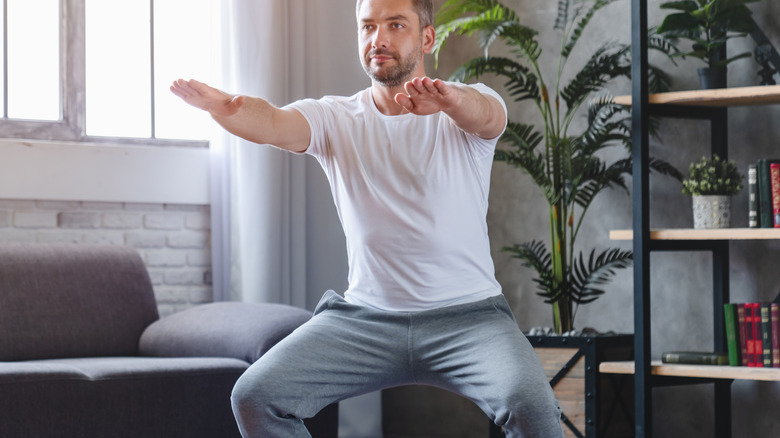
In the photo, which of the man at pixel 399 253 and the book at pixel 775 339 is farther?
the book at pixel 775 339

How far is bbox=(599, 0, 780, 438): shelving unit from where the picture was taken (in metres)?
2.93

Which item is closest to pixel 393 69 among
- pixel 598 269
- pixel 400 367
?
pixel 400 367

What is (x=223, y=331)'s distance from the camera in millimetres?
3074

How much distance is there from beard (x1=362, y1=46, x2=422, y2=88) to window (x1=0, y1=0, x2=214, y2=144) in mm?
1747

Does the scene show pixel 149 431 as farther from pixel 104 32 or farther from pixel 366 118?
pixel 104 32

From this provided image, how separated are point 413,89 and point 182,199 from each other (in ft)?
7.03

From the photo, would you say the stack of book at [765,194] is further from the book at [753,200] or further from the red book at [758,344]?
the red book at [758,344]

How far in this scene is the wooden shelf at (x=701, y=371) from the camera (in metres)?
2.77

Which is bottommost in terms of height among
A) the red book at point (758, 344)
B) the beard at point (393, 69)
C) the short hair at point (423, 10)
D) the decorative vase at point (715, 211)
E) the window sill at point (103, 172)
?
the red book at point (758, 344)

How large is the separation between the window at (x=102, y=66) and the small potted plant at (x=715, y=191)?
1953mm

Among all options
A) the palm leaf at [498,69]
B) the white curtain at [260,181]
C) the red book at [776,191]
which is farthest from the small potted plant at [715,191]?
the white curtain at [260,181]

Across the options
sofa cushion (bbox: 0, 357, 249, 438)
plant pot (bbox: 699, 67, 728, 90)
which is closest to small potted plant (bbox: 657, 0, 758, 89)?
plant pot (bbox: 699, 67, 728, 90)

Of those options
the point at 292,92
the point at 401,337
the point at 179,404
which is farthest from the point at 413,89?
the point at 292,92

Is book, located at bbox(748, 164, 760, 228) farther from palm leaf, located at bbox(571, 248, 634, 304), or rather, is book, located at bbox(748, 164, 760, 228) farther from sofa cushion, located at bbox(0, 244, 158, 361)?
sofa cushion, located at bbox(0, 244, 158, 361)
